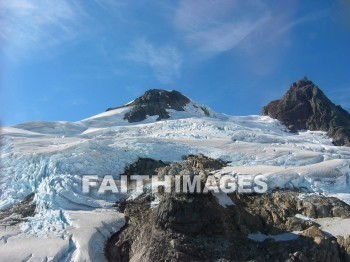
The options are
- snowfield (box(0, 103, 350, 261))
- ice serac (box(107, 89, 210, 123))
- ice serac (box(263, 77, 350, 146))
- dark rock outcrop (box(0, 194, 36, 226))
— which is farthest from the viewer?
ice serac (box(263, 77, 350, 146))

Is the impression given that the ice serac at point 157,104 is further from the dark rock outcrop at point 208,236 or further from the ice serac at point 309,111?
the dark rock outcrop at point 208,236

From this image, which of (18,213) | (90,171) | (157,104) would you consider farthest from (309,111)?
(18,213)

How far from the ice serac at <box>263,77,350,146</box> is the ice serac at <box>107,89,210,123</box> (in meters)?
11.5

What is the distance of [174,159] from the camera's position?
112 feet

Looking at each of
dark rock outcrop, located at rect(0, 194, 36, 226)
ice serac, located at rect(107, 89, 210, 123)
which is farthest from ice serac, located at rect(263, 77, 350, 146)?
dark rock outcrop, located at rect(0, 194, 36, 226)

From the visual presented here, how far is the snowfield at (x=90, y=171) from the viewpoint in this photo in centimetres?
2036

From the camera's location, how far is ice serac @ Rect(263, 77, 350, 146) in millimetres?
65250

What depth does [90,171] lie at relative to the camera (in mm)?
28297

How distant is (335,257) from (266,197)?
634 centimetres

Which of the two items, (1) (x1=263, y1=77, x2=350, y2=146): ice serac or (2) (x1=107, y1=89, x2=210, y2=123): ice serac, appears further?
(1) (x1=263, y1=77, x2=350, y2=146): ice serac

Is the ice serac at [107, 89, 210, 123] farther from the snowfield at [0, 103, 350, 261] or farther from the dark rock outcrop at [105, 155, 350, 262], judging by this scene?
the dark rock outcrop at [105, 155, 350, 262]

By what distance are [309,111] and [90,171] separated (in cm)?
4899

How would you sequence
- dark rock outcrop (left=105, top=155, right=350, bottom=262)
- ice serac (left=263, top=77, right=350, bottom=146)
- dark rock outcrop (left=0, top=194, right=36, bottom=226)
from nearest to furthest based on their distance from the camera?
dark rock outcrop (left=105, top=155, right=350, bottom=262)
dark rock outcrop (left=0, top=194, right=36, bottom=226)
ice serac (left=263, top=77, right=350, bottom=146)

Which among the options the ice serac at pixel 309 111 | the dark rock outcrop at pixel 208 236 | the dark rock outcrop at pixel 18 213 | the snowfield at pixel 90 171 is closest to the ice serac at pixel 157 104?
the ice serac at pixel 309 111
